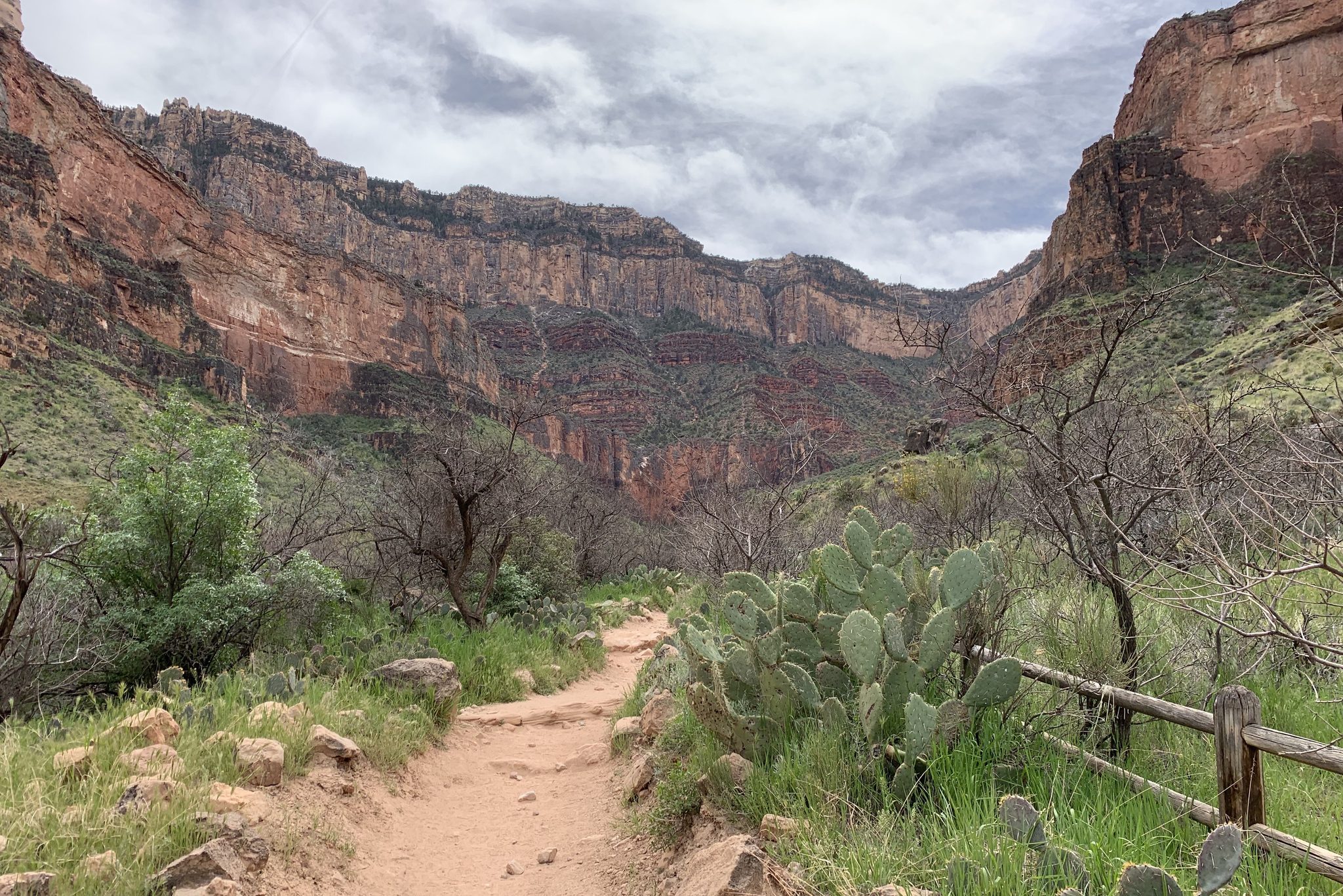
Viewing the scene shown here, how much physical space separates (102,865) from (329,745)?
1.59m

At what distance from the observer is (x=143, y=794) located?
3.00 metres

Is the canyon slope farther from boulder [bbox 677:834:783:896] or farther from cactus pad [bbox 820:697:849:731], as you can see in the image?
boulder [bbox 677:834:783:896]

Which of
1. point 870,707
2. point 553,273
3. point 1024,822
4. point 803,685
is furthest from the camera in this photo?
point 553,273

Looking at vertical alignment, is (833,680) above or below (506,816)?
above

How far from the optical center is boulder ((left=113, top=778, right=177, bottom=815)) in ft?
9.64

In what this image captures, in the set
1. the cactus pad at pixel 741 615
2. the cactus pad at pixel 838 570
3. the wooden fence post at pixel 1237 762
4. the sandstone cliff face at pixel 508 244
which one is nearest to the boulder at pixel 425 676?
the cactus pad at pixel 741 615

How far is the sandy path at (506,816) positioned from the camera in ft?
11.5

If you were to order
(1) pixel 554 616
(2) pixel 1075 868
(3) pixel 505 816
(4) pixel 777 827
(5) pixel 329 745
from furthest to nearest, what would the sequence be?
(1) pixel 554 616 < (3) pixel 505 816 < (5) pixel 329 745 < (4) pixel 777 827 < (2) pixel 1075 868

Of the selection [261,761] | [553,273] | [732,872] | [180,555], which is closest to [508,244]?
[553,273]

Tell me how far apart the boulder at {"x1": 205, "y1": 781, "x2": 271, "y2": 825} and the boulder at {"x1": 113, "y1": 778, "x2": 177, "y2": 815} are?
0.59 feet

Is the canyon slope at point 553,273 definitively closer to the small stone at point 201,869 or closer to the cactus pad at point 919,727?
the cactus pad at point 919,727

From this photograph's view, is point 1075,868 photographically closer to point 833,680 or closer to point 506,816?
point 833,680

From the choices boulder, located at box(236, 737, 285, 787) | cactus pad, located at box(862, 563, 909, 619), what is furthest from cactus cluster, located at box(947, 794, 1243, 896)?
boulder, located at box(236, 737, 285, 787)

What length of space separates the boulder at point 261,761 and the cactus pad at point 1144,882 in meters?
4.11
